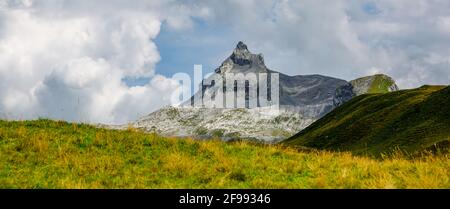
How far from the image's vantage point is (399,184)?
50.9 feet

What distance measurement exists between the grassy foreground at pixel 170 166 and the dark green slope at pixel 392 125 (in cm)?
5930

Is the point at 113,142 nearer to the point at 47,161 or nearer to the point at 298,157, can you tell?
the point at 47,161

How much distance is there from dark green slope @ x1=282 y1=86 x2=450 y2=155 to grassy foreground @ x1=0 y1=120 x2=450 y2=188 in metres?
59.3

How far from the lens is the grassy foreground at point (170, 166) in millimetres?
15656

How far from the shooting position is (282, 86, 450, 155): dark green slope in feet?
301

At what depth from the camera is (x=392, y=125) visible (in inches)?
4432

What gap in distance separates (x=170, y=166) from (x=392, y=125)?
10267cm
